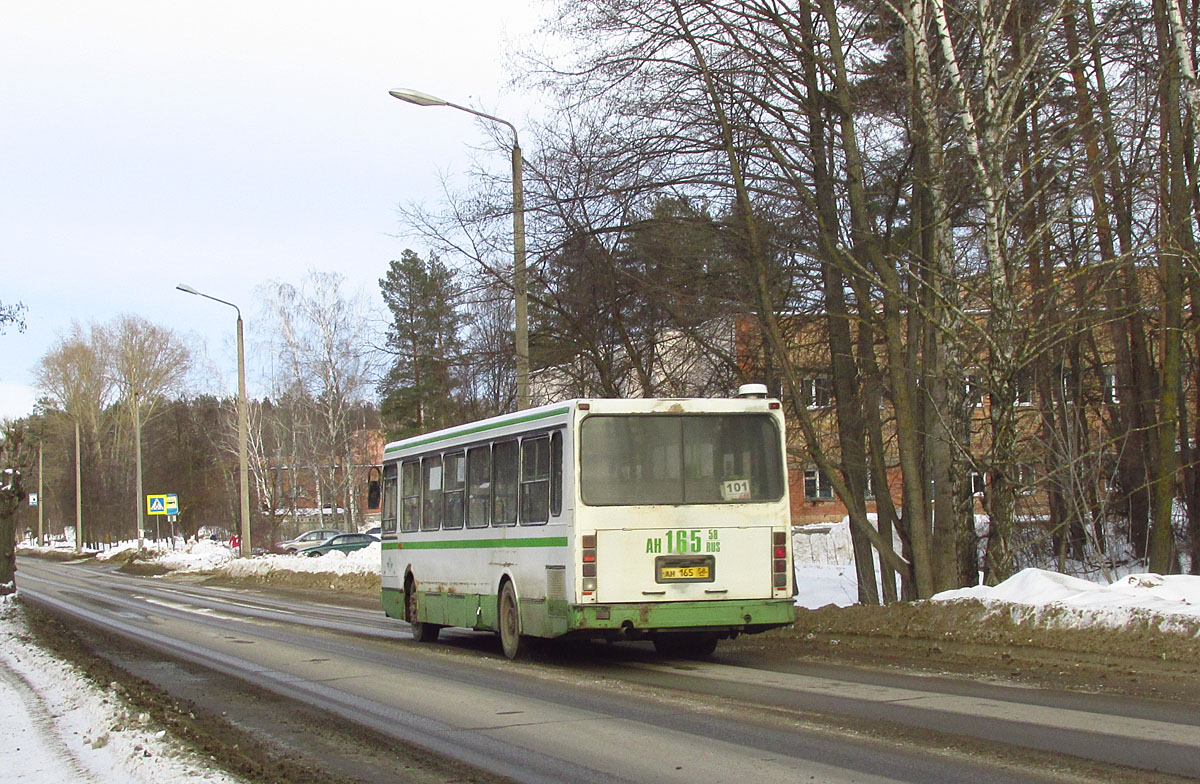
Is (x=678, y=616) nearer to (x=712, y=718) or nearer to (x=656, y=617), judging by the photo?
(x=656, y=617)

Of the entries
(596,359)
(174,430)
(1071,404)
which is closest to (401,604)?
(596,359)

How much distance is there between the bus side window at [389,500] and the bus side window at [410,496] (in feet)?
1.49

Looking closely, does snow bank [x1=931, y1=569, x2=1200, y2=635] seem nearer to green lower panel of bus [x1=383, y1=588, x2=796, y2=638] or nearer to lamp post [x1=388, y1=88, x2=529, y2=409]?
green lower panel of bus [x1=383, y1=588, x2=796, y2=638]

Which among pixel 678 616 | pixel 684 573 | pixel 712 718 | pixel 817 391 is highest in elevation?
pixel 817 391

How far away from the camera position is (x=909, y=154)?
55.9ft

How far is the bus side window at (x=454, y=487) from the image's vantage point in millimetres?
16094

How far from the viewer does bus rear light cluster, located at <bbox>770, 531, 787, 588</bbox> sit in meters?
13.1

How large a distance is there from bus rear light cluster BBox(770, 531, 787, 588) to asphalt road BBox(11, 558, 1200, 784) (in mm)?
933

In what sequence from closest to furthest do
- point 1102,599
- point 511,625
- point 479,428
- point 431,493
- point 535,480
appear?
point 1102,599
point 535,480
point 511,625
point 479,428
point 431,493

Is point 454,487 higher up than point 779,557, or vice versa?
point 454,487

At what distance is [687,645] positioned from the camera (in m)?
14.7

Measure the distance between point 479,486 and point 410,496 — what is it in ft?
9.79

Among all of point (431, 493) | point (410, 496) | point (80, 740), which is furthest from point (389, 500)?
point (80, 740)

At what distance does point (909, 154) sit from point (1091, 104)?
136 inches
